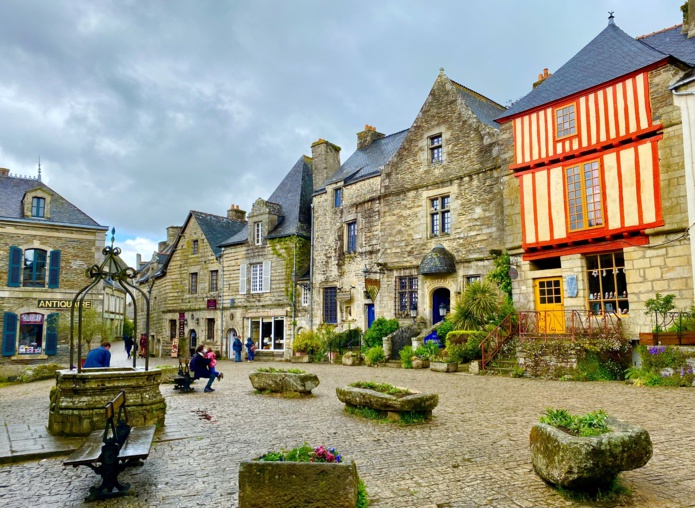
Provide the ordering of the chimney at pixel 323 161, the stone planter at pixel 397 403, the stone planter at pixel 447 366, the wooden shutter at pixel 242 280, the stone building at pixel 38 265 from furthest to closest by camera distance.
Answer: the wooden shutter at pixel 242 280
the chimney at pixel 323 161
the stone building at pixel 38 265
the stone planter at pixel 447 366
the stone planter at pixel 397 403

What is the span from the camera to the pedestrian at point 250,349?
24.7 meters

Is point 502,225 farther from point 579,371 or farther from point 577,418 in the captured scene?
point 577,418

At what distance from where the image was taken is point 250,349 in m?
24.8

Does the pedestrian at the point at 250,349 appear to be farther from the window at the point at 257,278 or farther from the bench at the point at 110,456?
the bench at the point at 110,456

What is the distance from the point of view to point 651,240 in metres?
13.2

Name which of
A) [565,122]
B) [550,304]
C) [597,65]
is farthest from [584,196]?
[597,65]

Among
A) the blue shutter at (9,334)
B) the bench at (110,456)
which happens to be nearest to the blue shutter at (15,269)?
the blue shutter at (9,334)

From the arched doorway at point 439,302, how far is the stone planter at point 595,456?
579 inches

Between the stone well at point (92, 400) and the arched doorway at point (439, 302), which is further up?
the arched doorway at point (439, 302)

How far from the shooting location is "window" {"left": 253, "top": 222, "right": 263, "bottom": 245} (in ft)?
87.9

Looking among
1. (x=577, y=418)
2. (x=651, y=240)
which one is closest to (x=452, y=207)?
(x=651, y=240)

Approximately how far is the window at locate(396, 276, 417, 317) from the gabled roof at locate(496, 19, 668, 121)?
6.91 meters

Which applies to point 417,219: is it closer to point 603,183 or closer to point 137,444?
point 603,183

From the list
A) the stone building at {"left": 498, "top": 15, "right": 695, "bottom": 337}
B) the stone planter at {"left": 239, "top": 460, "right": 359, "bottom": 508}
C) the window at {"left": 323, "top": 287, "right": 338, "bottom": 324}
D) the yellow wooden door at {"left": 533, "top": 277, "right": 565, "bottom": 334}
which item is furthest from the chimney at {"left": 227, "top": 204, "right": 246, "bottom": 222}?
the stone planter at {"left": 239, "top": 460, "right": 359, "bottom": 508}
